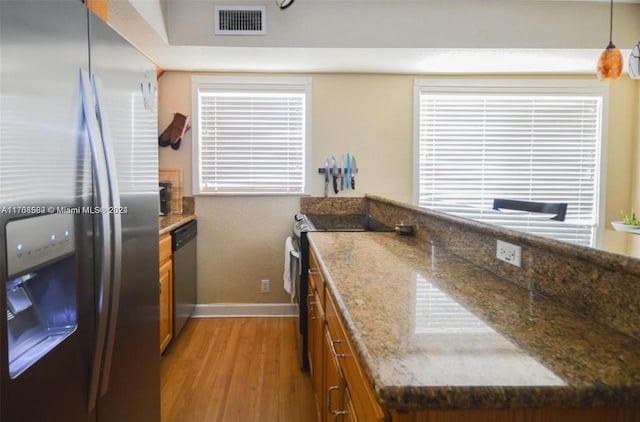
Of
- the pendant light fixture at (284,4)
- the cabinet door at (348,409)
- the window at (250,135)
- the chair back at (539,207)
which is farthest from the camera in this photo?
the window at (250,135)

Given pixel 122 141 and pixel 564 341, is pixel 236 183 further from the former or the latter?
pixel 564 341

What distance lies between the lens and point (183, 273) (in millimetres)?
2936

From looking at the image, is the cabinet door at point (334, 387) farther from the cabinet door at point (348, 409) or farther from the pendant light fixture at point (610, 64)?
the pendant light fixture at point (610, 64)

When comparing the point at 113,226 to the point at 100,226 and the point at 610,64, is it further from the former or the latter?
the point at 610,64

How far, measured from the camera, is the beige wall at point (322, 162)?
3.44 m

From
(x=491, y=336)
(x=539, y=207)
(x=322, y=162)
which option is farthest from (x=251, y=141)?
(x=491, y=336)

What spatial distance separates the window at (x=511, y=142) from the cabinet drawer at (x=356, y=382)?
2618 mm

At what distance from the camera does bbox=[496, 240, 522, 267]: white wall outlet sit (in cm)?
120

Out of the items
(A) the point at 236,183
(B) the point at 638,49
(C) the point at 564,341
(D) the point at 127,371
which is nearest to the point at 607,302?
(C) the point at 564,341

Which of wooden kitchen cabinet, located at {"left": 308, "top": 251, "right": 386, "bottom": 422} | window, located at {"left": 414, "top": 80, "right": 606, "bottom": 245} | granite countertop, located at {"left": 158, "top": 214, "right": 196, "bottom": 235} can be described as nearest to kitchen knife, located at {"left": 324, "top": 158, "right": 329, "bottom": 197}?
window, located at {"left": 414, "top": 80, "right": 606, "bottom": 245}

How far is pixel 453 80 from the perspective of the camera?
137 inches

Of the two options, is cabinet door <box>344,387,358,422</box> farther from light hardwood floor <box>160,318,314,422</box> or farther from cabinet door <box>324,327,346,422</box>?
light hardwood floor <box>160,318,314,422</box>

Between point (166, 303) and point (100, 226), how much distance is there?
64.4 inches

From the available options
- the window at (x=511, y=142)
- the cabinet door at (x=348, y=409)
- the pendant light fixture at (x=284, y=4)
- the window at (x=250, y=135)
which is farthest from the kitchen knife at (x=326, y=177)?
the cabinet door at (x=348, y=409)
